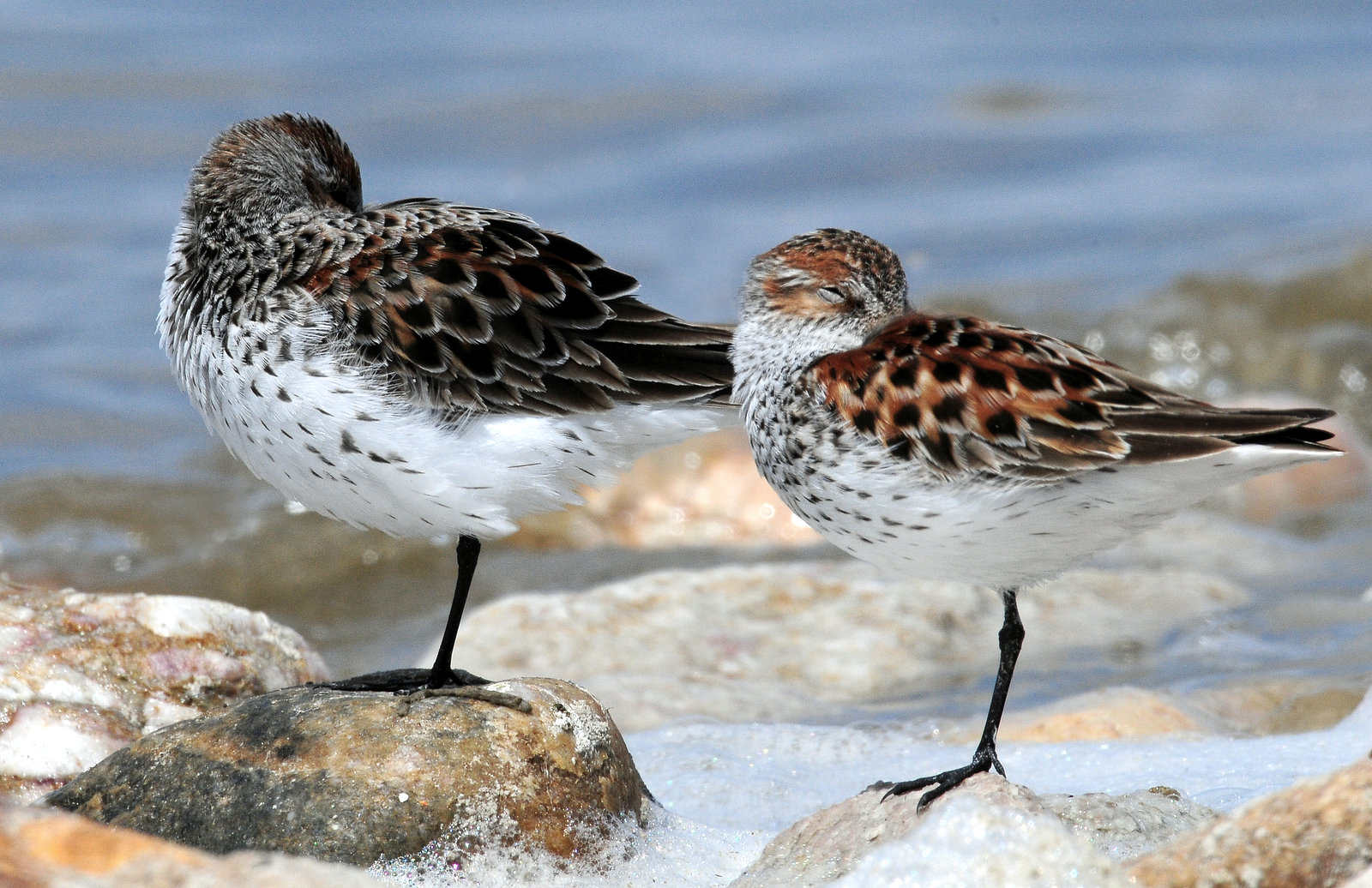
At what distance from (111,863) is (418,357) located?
2.60 m

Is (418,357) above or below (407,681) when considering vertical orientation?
above

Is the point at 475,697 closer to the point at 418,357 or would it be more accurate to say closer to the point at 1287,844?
the point at 418,357

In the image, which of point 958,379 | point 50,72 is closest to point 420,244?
point 958,379

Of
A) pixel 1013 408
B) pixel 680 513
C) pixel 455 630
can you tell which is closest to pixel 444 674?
pixel 455 630

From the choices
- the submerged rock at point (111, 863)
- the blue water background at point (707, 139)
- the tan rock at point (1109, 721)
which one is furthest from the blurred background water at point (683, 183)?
the submerged rock at point (111, 863)

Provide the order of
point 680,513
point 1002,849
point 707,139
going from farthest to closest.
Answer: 1. point 707,139
2. point 680,513
3. point 1002,849

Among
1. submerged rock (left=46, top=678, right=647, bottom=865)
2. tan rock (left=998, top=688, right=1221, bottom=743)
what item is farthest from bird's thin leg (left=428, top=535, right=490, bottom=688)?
tan rock (left=998, top=688, right=1221, bottom=743)

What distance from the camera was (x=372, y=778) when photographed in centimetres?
488

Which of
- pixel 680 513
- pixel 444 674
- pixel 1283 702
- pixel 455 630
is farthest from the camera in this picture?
pixel 680 513

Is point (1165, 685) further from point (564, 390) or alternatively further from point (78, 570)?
point (78, 570)

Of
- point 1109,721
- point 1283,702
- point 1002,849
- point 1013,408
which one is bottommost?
point 1283,702

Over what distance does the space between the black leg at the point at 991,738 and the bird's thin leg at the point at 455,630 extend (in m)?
1.63

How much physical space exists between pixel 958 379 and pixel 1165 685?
11.1ft

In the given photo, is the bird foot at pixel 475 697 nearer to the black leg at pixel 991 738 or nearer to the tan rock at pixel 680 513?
the black leg at pixel 991 738
